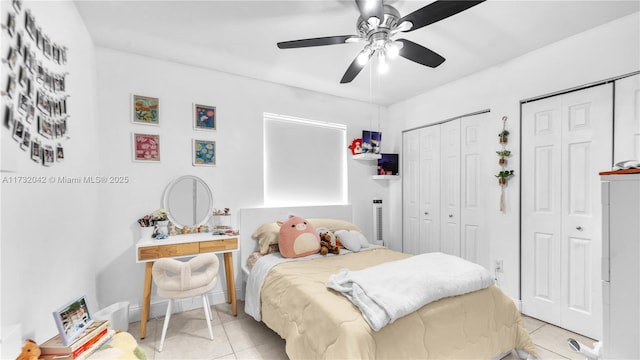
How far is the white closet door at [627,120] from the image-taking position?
2.13 meters

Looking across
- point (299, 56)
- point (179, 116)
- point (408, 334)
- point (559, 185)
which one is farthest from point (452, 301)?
point (179, 116)

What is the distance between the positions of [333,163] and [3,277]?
3309 mm

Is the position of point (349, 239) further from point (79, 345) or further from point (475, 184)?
point (79, 345)

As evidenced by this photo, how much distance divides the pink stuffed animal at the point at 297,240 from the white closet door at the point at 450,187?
1.78 metres

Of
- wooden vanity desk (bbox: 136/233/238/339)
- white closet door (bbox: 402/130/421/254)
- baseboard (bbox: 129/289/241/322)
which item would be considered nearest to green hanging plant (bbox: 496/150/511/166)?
white closet door (bbox: 402/130/421/254)

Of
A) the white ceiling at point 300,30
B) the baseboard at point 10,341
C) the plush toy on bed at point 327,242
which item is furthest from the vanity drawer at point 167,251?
the white ceiling at point 300,30

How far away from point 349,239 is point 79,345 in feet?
7.61

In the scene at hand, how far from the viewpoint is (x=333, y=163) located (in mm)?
4008

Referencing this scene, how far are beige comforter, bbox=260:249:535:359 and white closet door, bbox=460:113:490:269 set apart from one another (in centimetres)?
126

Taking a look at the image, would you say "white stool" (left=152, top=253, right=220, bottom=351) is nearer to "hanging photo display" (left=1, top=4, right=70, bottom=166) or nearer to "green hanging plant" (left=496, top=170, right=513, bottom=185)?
"hanging photo display" (left=1, top=4, right=70, bottom=166)

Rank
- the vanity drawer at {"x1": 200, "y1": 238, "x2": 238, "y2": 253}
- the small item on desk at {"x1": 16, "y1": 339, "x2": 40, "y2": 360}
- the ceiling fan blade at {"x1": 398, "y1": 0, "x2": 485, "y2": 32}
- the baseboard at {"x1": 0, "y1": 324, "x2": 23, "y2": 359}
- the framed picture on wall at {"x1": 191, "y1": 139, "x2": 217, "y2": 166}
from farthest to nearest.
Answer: the framed picture on wall at {"x1": 191, "y1": 139, "x2": 217, "y2": 166}
the vanity drawer at {"x1": 200, "y1": 238, "x2": 238, "y2": 253}
the ceiling fan blade at {"x1": 398, "y1": 0, "x2": 485, "y2": 32}
the small item on desk at {"x1": 16, "y1": 339, "x2": 40, "y2": 360}
the baseboard at {"x1": 0, "y1": 324, "x2": 23, "y2": 359}

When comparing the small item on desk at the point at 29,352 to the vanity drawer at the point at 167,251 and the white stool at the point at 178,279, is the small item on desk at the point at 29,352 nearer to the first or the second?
the white stool at the point at 178,279

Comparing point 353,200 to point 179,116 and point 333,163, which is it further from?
point 179,116

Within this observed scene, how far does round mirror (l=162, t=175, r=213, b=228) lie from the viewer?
115 inches
